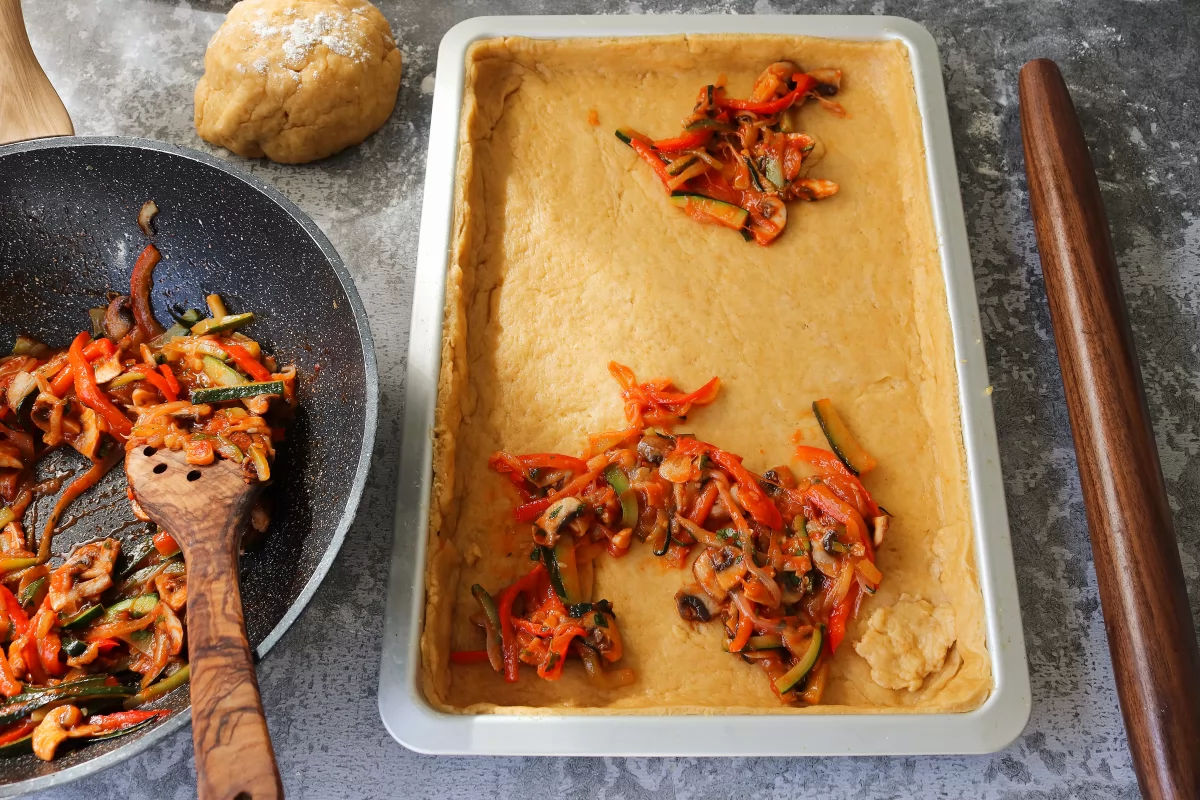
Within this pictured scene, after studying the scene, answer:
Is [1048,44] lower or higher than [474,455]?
higher

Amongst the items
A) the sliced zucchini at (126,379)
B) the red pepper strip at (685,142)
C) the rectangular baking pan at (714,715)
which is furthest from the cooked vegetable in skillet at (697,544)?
the sliced zucchini at (126,379)

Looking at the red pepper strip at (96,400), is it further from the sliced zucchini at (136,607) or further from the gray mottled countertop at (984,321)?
the gray mottled countertop at (984,321)

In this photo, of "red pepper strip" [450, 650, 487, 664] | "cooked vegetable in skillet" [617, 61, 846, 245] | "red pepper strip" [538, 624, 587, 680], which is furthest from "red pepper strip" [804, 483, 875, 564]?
"red pepper strip" [450, 650, 487, 664]

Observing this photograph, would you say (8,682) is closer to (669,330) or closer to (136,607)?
(136,607)

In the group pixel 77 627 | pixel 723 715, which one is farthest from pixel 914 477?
pixel 77 627

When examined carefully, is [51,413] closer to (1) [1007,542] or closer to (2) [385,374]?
(2) [385,374]

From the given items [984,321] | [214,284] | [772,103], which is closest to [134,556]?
[214,284]

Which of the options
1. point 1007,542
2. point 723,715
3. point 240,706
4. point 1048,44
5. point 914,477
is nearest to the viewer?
point 240,706
